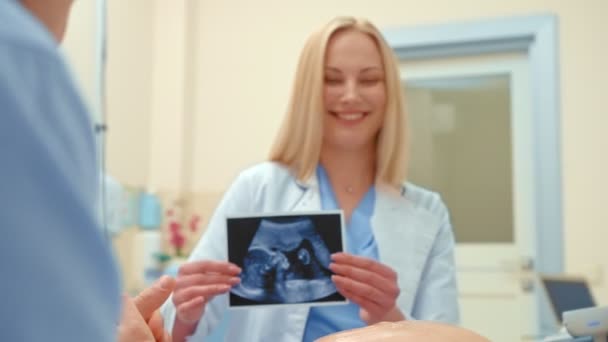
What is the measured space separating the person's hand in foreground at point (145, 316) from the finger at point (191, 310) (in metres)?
0.21

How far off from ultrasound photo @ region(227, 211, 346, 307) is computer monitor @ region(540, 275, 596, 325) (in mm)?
523

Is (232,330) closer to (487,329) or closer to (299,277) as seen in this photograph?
(299,277)

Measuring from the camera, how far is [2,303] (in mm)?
283

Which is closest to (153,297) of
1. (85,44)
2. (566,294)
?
(566,294)

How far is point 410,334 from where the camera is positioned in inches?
21.5

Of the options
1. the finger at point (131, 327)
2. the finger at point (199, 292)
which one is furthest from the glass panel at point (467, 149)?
the finger at point (131, 327)

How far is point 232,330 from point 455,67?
2.11 m

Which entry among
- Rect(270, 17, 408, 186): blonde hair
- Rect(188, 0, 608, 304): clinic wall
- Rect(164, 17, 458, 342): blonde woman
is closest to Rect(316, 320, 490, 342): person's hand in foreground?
Rect(164, 17, 458, 342): blonde woman

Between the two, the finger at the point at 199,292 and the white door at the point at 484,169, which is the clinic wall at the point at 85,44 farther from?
the finger at the point at 199,292

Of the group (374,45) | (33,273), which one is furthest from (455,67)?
(33,273)

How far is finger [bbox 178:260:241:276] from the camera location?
92 cm

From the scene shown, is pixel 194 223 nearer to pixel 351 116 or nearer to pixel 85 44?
pixel 85 44

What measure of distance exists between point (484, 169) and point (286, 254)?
78.1 inches

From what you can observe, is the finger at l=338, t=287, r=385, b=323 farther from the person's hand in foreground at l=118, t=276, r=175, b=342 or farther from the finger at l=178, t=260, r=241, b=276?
the person's hand in foreground at l=118, t=276, r=175, b=342
